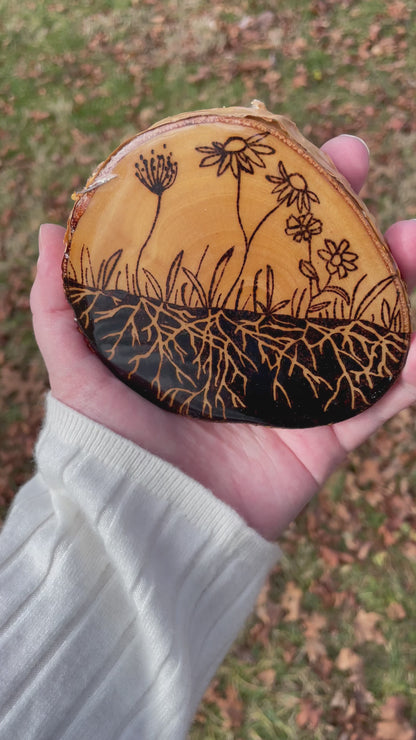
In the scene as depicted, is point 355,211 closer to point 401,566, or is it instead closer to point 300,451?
point 300,451

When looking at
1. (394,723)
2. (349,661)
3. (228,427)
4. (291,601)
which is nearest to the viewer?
(228,427)

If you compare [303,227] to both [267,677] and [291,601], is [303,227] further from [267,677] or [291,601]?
[267,677]

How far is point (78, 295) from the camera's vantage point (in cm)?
182

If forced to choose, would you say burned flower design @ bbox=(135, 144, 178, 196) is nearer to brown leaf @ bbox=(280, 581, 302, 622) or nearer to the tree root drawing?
the tree root drawing

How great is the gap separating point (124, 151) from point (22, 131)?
9.63 ft

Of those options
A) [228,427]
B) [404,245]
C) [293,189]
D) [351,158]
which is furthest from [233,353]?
[351,158]

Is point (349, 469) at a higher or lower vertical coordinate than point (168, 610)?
lower

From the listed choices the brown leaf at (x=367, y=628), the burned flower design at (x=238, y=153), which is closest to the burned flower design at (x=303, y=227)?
the burned flower design at (x=238, y=153)

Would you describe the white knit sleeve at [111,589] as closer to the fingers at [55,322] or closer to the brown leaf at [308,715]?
the fingers at [55,322]

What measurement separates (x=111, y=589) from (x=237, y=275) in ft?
3.29

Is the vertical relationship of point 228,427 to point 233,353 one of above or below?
below

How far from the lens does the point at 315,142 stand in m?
4.04

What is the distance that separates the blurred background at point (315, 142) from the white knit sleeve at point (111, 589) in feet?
4.82

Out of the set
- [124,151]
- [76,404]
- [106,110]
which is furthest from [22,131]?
[76,404]
